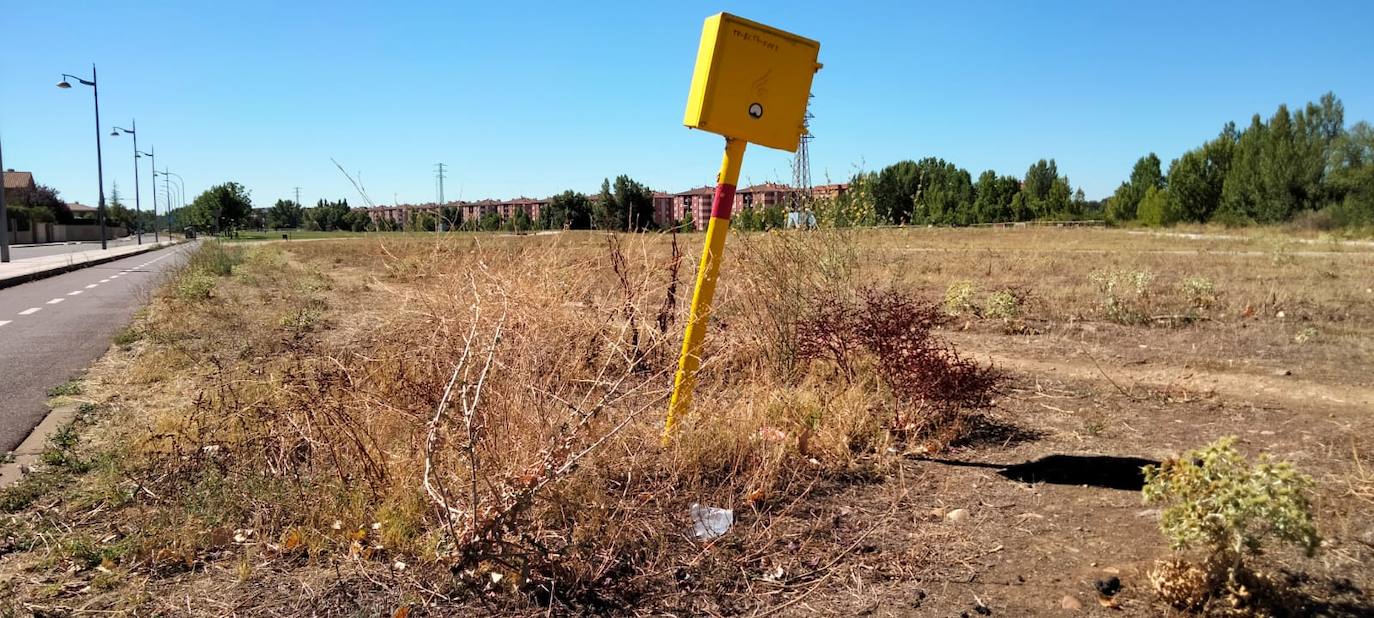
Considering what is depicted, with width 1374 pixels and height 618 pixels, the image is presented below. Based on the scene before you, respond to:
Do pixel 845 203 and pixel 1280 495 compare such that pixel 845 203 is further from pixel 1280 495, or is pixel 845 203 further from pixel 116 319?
pixel 116 319

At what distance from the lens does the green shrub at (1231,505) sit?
2.23m

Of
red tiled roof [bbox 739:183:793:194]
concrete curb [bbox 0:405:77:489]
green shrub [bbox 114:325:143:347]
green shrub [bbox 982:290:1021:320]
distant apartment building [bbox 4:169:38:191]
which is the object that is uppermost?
distant apartment building [bbox 4:169:38:191]

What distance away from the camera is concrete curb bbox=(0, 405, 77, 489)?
12.7ft

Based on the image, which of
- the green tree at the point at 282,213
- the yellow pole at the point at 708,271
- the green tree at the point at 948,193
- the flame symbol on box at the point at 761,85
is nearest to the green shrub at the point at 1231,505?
the yellow pole at the point at 708,271

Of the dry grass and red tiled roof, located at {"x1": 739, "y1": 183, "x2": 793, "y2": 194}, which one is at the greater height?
red tiled roof, located at {"x1": 739, "y1": 183, "x2": 793, "y2": 194}

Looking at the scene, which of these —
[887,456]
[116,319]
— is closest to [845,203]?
[887,456]

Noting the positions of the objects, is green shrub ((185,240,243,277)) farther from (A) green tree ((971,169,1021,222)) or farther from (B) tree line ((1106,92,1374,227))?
(A) green tree ((971,169,1021,222))

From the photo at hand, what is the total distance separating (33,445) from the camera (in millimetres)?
4465

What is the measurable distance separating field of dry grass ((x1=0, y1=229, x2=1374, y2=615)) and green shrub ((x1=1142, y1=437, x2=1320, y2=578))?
296mm

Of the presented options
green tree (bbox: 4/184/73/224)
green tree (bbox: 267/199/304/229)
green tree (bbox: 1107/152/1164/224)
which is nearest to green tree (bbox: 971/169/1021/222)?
green tree (bbox: 1107/152/1164/224)

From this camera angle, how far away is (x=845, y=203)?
6.81 metres

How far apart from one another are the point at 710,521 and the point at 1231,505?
5.62 ft

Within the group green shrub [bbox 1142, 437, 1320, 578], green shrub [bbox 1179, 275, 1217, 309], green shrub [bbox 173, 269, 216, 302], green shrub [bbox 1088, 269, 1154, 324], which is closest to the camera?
green shrub [bbox 1142, 437, 1320, 578]

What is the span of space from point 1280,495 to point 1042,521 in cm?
104
